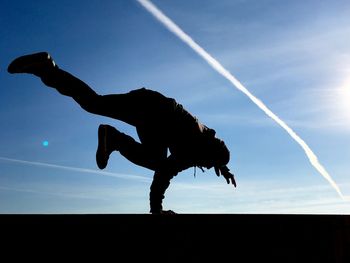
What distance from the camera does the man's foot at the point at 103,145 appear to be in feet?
22.5

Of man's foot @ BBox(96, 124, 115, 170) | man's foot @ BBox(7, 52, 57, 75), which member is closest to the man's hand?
man's foot @ BBox(96, 124, 115, 170)

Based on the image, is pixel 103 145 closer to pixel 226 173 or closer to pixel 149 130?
pixel 149 130

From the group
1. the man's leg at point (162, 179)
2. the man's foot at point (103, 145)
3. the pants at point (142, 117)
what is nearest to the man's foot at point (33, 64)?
the pants at point (142, 117)

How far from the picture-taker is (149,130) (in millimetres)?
7051

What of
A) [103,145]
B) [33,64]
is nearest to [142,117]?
[103,145]

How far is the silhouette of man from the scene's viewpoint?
250 inches

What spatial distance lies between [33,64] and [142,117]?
196 centimetres

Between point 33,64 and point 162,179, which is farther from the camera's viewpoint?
point 162,179
